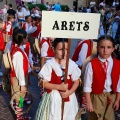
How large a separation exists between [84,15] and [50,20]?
375mm

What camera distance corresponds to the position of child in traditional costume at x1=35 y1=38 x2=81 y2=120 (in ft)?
10.1

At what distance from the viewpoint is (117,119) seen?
4.58m

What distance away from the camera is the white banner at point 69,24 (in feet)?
9.12

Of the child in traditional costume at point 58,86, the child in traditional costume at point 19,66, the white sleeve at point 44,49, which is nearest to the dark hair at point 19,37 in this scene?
the child in traditional costume at point 19,66

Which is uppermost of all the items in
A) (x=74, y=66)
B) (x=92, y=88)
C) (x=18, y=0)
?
(x=18, y=0)

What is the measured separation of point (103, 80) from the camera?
125 inches

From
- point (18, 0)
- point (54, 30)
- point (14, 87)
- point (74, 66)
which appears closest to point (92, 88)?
point (74, 66)

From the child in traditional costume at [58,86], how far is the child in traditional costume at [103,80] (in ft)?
0.59

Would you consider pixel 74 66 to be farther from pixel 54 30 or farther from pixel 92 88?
pixel 54 30

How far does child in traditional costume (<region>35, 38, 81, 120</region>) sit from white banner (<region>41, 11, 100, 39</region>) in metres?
0.30

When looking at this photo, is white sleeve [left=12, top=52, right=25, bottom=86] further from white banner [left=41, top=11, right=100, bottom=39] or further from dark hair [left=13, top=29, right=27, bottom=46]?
white banner [left=41, top=11, right=100, bottom=39]

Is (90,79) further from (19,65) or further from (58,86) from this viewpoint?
(19,65)

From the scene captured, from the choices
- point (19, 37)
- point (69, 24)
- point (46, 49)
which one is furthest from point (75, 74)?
point (46, 49)

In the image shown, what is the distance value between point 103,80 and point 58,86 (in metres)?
0.56
